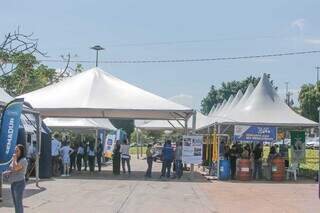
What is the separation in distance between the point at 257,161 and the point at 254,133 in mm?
1335

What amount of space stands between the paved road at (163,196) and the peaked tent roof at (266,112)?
4.15 meters

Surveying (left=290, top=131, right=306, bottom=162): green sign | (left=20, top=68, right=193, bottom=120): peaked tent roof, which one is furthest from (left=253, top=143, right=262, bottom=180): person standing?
(left=20, top=68, right=193, bottom=120): peaked tent roof

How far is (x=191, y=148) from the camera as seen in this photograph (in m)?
30.6

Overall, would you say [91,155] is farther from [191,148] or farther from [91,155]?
[191,148]

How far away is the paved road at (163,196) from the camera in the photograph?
17266mm

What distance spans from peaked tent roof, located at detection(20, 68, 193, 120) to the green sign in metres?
5.23

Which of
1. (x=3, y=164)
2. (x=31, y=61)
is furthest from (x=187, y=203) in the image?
(x=31, y=61)

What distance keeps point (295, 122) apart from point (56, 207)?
57.6 ft

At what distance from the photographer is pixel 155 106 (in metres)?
30.8

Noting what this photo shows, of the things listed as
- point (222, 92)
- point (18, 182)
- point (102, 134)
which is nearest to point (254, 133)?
point (18, 182)

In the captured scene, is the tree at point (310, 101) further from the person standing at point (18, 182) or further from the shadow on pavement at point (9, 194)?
the person standing at point (18, 182)

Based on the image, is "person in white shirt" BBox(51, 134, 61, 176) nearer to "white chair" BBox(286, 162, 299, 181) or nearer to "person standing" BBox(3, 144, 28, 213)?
Result: "white chair" BBox(286, 162, 299, 181)

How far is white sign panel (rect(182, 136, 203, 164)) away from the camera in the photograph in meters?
30.5

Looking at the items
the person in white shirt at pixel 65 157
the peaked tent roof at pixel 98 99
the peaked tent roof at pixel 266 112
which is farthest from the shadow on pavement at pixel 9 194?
the peaked tent roof at pixel 266 112
